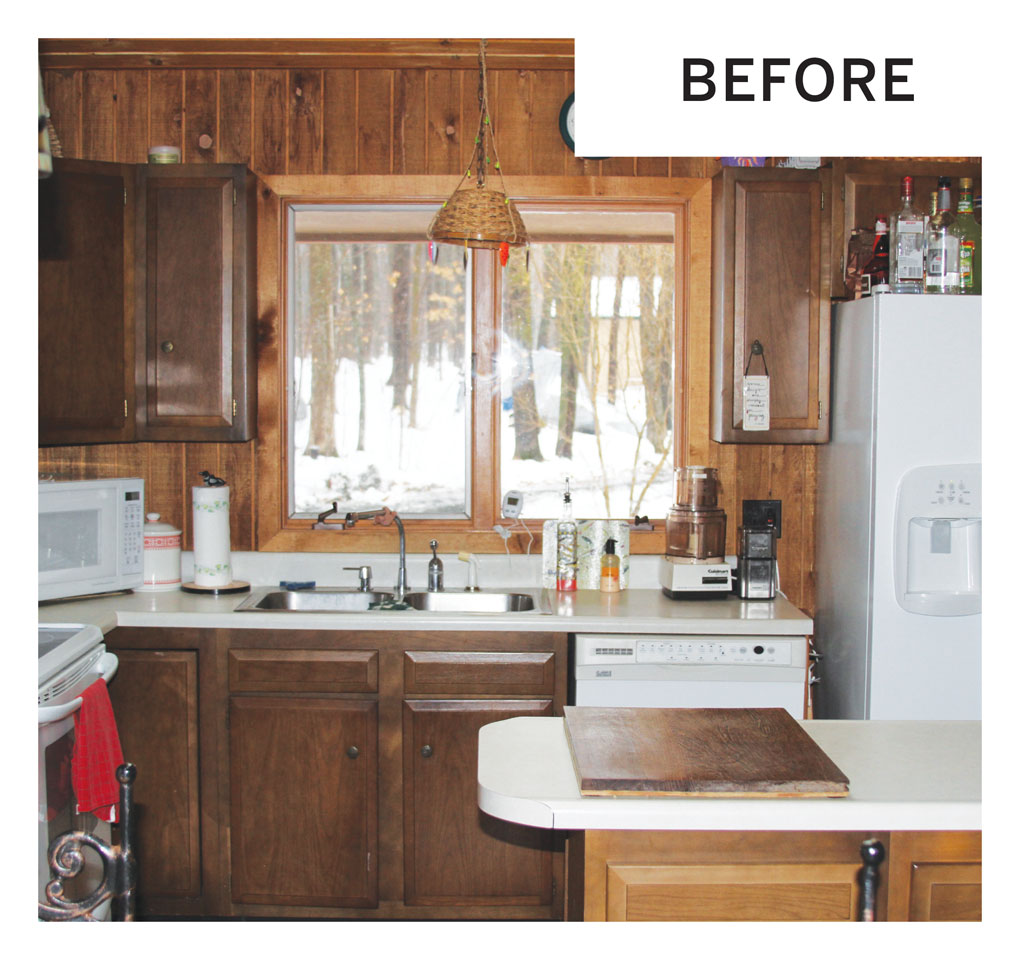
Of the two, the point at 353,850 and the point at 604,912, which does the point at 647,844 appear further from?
the point at 353,850

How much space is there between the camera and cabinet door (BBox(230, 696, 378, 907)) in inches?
119

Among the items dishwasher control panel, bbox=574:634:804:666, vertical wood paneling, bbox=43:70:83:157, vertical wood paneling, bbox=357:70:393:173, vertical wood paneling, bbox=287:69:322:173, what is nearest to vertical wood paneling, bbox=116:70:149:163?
vertical wood paneling, bbox=43:70:83:157

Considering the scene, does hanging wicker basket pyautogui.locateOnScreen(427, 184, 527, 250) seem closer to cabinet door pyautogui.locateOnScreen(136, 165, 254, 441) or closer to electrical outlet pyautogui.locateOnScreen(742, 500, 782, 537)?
cabinet door pyautogui.locateOnScreen(136, 165, 254, 441)

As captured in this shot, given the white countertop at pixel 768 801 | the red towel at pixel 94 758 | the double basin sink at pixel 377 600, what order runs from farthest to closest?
the double basin sink at pixel 377 600
the red towel at pixel 94 758
the white countertop at pixel 768 801

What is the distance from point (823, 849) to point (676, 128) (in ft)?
3.41

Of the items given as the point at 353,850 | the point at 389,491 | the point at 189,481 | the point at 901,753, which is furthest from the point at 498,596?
the point at 901,753

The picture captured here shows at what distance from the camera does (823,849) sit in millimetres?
1592

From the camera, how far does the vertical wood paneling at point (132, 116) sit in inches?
138

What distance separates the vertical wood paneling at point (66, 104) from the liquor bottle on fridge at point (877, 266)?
8.22 ft

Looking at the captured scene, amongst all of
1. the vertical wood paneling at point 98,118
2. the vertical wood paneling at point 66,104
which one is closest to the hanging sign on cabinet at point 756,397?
the vertical wood paneling at point 98,118

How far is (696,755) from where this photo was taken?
5.46 feet

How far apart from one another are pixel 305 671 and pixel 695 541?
1248 mm

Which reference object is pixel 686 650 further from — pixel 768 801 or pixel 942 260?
pixel 768 801

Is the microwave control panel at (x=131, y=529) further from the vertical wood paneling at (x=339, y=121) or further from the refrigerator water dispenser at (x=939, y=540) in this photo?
the refrigerator water dispenser at (x=939, y=540)
